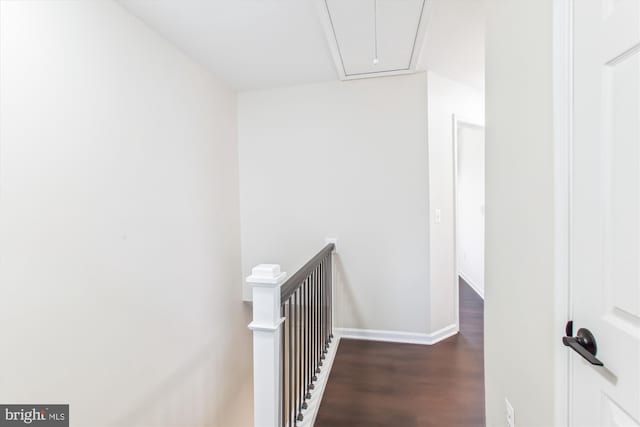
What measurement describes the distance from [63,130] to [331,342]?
240 centimetres

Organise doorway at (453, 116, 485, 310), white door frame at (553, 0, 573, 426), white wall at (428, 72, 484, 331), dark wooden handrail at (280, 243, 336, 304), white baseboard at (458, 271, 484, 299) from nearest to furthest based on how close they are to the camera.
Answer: white door frame at (553, 0, 573, 426) < dark wooden handrail at (280, 243, 336, 304) < white wall at (428, 72, 484, 331) < white baseboard at (458, 271, 484, 299) < doorway at (453, 116, 485, 310)

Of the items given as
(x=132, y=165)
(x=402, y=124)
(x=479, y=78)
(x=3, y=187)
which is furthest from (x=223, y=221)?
(x=479, y=78)

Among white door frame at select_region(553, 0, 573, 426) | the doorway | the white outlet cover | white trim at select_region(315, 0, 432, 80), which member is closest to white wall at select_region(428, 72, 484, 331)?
white trim at select_region(315, 0, 432, 80)

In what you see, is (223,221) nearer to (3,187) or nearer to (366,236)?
(366,236)

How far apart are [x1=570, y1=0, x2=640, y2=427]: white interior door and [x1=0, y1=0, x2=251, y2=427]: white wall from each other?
207 centimetres

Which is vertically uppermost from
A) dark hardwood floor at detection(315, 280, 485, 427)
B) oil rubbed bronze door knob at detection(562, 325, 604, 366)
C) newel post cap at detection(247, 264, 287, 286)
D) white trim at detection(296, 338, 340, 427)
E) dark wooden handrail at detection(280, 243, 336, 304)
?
newel post cap at detection(247, 264, 287, 286)

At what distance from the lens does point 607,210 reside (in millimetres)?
667

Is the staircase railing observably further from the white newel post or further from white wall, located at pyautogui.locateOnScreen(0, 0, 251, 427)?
white wall, located at pyautogui.locateOnScreen(0, 0, 251, 427)

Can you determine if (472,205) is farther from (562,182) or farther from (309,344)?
(562,182)

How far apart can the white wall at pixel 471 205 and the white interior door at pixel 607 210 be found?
3.09 metres

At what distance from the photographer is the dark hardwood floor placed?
163cm

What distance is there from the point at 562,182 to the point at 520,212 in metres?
0.24

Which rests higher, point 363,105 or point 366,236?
point 363,105

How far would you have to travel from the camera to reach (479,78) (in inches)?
98.3
